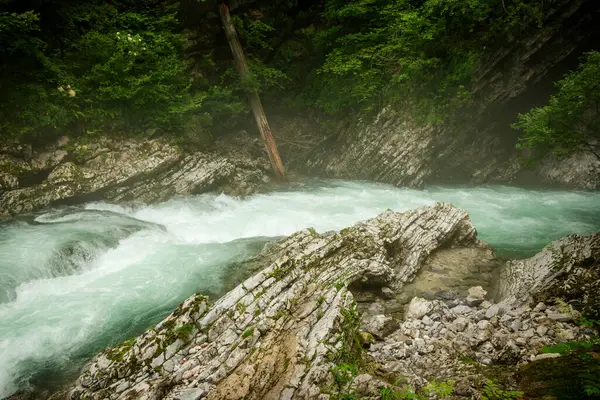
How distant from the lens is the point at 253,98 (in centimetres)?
1667

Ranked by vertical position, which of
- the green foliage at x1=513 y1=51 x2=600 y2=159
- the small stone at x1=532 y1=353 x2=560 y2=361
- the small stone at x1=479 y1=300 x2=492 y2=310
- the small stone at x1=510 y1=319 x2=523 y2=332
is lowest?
the small stone at x1=479 y1=300 x2=492 y2=310

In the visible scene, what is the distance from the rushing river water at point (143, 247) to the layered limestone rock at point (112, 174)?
734mm

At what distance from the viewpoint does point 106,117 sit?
1276 centimetres

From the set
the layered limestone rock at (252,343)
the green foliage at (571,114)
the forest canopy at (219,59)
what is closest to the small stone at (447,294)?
the layered limestone rock at (252,343)

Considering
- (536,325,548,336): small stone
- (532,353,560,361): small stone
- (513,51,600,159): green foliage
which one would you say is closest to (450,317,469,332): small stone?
(536,325,548,336): small stone

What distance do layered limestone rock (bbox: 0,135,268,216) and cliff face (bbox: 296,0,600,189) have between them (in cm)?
613

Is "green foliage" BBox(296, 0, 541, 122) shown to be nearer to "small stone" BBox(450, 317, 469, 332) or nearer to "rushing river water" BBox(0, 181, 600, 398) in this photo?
"rushing river water" BBox(0, 181, 600, 398)

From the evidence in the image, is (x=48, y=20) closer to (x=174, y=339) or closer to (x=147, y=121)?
(x=147, y=121)

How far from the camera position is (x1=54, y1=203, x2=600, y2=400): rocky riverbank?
3.87 meters

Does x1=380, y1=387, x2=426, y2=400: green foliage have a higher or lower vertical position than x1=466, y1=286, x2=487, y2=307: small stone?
higher

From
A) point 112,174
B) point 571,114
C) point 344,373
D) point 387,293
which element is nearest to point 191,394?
point 344,373

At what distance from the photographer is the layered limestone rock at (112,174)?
1096cm

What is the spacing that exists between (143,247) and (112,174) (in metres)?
4.91

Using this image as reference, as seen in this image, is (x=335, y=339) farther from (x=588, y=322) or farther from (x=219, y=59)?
(x=219, y=59)
